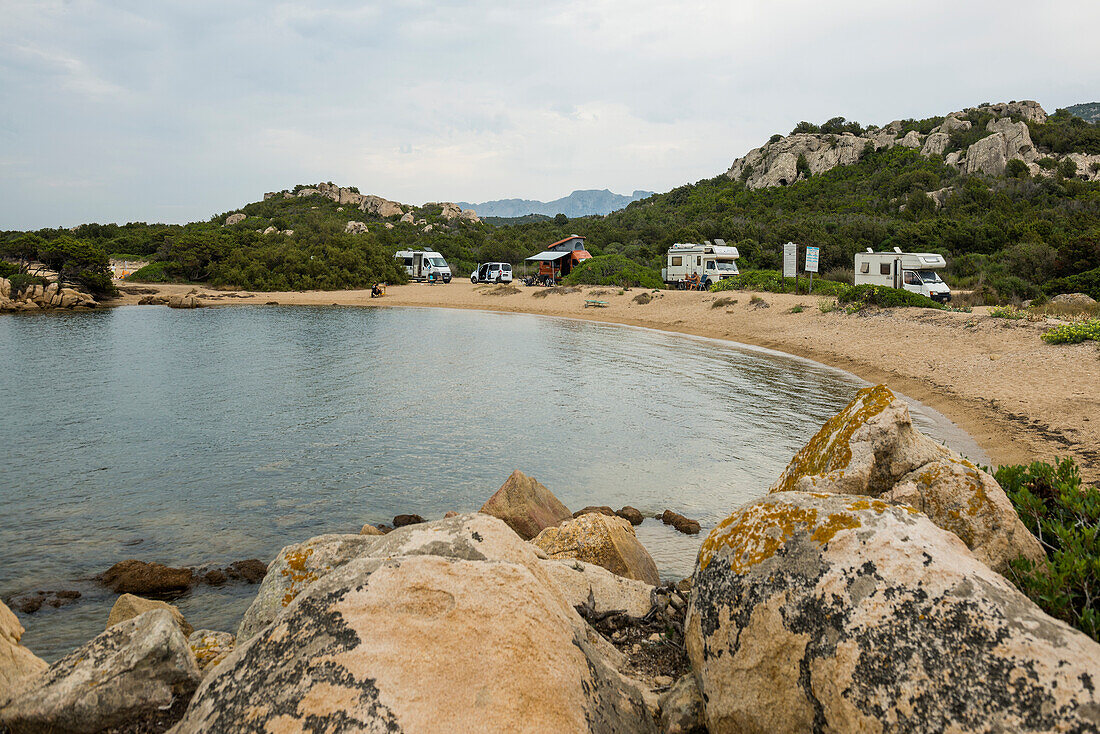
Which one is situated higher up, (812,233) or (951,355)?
(812,233)

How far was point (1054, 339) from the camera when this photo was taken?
17.6m

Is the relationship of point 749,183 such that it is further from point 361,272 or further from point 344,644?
point 344,644

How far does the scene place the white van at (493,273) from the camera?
56469 mm

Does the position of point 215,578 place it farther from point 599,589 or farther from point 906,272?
point 906,272

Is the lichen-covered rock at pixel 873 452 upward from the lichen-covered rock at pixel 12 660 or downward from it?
upward

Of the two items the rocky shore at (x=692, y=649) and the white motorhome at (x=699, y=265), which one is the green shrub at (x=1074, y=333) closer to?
the rocky shore at (x=692, y=649)

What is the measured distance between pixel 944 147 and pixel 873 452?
82313 mm

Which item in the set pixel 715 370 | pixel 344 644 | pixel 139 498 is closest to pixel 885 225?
pixel 715 370

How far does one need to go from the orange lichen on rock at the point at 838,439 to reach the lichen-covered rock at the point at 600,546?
6.07 feet

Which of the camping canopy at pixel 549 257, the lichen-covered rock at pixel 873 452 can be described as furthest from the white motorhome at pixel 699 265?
the lichen-covered rock at pixel 873 452

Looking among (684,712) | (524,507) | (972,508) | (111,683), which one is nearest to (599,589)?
(684,712)

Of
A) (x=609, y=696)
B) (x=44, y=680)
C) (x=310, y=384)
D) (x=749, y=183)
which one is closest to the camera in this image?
(x=609, y=696)

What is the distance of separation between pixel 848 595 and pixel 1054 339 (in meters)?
19.9

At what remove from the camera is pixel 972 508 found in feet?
11.3
